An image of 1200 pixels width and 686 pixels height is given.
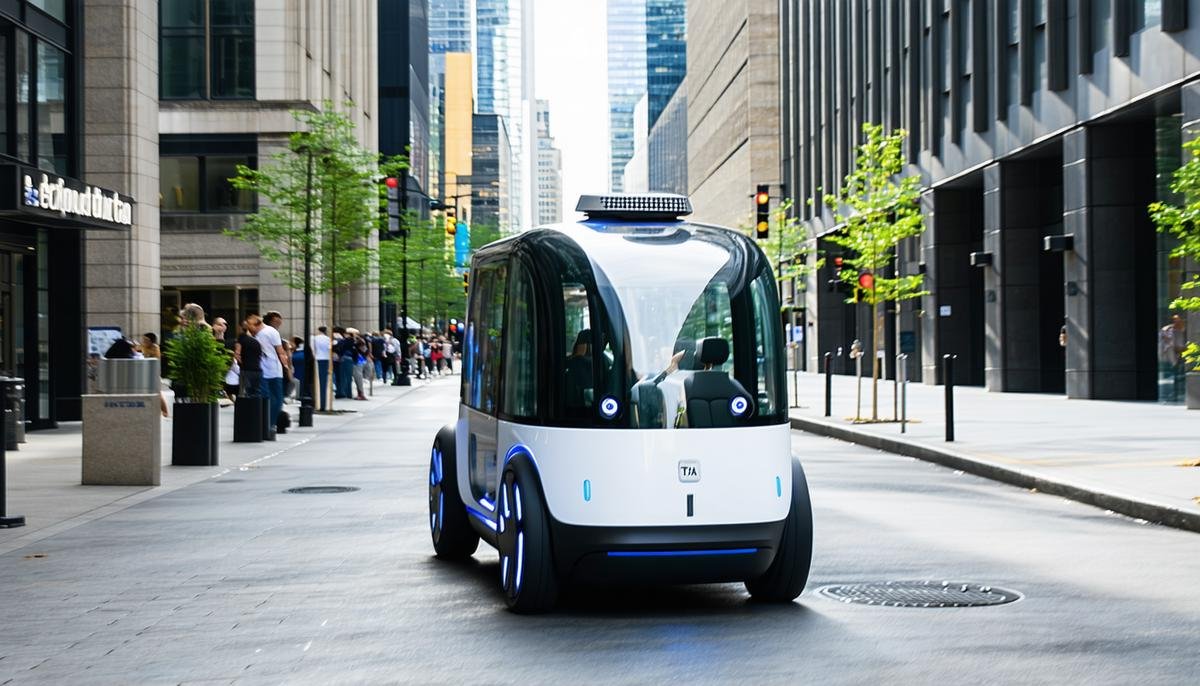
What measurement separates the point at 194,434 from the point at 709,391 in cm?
1203

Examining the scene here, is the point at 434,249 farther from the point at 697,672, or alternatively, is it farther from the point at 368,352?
the point at 697,672

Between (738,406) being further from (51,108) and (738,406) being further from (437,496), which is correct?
(51,108)

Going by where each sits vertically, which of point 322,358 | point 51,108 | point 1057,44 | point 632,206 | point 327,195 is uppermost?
point 1057,44

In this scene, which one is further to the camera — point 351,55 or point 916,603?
point 351,55

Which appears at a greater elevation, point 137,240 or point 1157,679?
point 137,240

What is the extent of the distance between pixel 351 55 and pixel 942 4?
105 ft

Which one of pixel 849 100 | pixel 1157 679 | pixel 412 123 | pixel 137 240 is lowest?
pixel 1157 679

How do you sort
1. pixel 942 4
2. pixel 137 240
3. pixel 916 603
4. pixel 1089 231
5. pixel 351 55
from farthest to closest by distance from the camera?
pixel 351 55 < pixel 942 4 < pixel 1089 231 < pixel 137 240 < pixel 916 603

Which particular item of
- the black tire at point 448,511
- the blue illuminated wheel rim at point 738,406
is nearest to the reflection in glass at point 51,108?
the black tire at point 448,511

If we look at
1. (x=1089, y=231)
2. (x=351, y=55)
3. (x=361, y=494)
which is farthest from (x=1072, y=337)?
(x=351, y=55)

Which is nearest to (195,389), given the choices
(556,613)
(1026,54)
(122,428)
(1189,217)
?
(122,428)

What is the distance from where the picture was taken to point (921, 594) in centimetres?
916

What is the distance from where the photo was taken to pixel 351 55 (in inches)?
2692

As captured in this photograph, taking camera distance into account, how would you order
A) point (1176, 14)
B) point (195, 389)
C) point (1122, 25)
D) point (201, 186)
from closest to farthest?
point (195, 389) < point (1176, 14) < point (1122, 25) < point (201, 186)
